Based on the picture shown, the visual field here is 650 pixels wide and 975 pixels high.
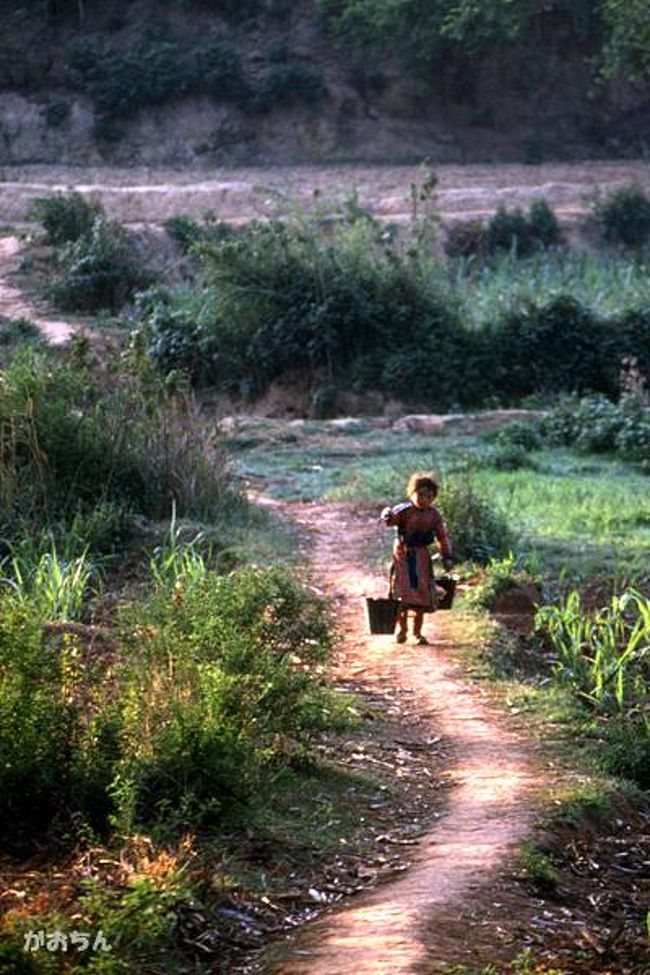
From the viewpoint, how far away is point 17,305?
1180 inches

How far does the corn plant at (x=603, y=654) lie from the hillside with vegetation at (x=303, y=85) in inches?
1484

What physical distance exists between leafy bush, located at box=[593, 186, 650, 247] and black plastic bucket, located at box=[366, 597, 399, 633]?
99.4ft

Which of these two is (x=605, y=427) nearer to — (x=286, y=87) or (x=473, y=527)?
(x=473, y=527)

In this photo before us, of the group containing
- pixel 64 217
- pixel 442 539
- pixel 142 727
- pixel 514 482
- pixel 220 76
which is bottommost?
pixel 514 482

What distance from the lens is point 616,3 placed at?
28641mm

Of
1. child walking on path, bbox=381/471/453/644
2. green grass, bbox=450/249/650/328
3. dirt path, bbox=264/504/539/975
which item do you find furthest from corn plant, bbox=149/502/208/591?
green grass, bbox=450/249/650/328

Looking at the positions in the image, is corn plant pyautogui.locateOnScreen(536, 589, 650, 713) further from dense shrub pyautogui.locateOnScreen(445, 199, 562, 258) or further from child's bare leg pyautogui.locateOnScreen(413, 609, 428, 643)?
dense shrub pyautogui.locateOnScreen(445, 199, 562, 258)

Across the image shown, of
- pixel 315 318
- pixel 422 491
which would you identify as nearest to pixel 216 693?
pixel 422 491

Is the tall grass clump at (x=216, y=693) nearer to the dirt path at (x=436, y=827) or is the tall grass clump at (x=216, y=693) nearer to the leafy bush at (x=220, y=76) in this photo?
the dirt path at (x=436, y=827)

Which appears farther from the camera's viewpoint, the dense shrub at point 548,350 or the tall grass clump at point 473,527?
the dense shrub at point 548,350

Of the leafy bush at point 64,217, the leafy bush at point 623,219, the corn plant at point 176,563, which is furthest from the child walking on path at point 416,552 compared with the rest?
the leafy bush at point 623,219

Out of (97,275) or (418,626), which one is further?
(97,275)

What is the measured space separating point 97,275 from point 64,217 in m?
3.50

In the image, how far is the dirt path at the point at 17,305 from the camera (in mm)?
27688
